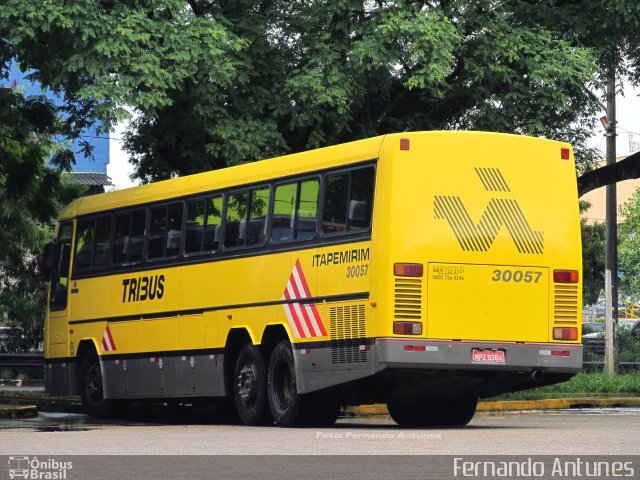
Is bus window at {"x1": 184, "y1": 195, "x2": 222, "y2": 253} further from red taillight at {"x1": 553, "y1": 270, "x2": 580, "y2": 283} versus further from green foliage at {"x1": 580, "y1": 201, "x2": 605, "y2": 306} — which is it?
green foliage at {"x1": 580, "y1": 201, "x2": 605, "y2": 306}

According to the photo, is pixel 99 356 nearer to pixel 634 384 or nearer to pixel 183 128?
pixel 183 128

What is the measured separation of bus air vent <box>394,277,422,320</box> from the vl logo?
78cm

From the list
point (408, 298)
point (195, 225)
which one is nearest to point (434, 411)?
point (408, 298)

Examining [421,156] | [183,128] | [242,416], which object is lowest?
[242,416]

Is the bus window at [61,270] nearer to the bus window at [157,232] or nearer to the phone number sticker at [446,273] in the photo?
the bus window at [157,232]

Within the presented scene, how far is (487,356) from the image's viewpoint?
17.6m

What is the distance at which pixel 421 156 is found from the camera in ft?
57.6

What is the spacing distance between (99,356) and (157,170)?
526 centimetres

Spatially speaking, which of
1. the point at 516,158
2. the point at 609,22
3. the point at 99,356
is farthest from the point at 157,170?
the point at 516,158

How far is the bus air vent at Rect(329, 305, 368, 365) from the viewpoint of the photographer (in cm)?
1744

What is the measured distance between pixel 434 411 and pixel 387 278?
347 cm

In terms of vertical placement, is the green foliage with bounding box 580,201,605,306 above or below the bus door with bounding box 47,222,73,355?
above

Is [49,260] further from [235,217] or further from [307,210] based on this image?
[307,210]
